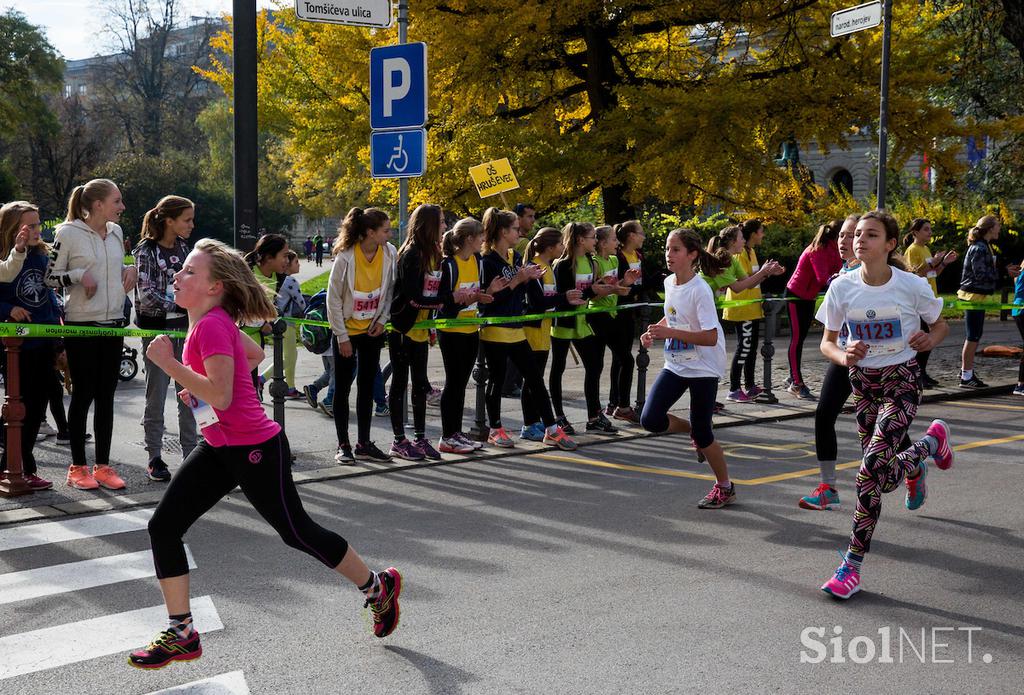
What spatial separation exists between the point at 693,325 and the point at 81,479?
4.20m

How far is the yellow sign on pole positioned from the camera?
1413 cm

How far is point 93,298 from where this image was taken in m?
7.37

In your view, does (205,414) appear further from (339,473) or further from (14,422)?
(339,473)

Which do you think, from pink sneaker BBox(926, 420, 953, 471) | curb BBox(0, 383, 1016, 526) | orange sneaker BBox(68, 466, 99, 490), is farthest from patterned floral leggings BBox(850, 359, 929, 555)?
orange sneaker BBox(68, 466, 99, 490)

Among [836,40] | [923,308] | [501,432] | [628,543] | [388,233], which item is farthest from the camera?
[836,40]

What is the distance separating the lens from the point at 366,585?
4.58 meters

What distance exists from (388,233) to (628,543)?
11.0ft

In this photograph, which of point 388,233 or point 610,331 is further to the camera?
point 610,331

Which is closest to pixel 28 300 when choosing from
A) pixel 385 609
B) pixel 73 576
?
pixel 73 576

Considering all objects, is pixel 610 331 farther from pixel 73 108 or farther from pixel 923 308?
pixel 73 108

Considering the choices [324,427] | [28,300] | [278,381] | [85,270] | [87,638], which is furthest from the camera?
[324,427]

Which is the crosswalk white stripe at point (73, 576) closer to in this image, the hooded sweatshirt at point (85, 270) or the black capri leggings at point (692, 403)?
the hooded sweatshirt at point (85, 270)

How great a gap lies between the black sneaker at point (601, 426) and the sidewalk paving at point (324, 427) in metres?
0.15

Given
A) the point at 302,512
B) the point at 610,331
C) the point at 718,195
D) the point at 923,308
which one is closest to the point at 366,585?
the point at 302,512
